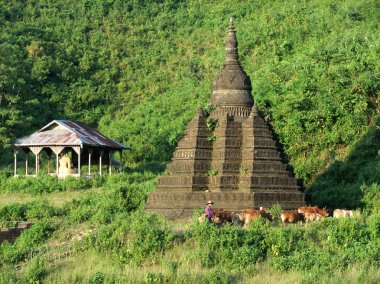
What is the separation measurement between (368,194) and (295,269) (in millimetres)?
9196

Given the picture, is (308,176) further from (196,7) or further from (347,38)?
(196,7)

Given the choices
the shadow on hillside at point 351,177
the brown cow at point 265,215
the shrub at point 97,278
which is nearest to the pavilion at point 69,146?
the shadow on hillside at point 351,177

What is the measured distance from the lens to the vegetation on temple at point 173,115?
19.3 meters

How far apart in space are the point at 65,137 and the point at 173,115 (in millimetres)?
9375

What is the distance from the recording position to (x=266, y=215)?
22.2m

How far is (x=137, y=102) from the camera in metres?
50.7

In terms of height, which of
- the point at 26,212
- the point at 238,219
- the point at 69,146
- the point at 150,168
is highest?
the point at 69,146

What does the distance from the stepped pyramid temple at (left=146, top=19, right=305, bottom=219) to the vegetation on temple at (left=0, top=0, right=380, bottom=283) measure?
1.88 m

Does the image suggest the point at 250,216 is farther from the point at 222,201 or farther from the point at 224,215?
the point at 222,201

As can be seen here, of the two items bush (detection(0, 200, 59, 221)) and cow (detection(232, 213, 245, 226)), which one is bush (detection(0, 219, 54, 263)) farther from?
cow (detection(232, 213, 245, 226))

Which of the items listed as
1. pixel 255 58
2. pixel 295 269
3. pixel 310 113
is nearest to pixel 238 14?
pixel 255 58

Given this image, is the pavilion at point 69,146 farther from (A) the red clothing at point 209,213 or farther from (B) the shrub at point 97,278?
(B) the shrub at point 97,278

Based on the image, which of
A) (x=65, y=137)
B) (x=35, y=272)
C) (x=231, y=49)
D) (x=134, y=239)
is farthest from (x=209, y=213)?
(x=65, y=137)

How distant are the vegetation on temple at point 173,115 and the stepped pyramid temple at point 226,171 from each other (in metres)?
1.88
